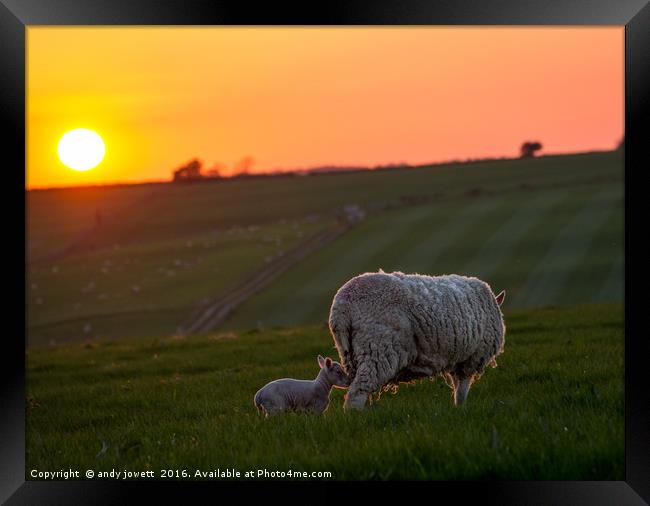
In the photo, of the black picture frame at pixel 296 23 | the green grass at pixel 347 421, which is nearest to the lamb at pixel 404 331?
the green grass at pixel 347 421

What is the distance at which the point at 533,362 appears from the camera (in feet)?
37.0

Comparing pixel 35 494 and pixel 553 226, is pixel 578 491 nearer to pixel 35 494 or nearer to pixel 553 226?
pixel 35 494

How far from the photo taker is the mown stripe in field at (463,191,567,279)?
33.9 meters

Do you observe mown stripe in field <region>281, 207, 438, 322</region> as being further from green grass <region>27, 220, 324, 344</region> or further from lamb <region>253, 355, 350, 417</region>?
lamb <region>253, 355, 350, 417</region>

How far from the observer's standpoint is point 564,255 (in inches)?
1380

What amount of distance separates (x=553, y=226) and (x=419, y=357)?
32.9m

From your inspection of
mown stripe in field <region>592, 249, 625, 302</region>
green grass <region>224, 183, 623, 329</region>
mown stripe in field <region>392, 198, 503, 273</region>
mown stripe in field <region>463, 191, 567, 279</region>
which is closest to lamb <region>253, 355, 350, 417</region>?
green grass <region>224, 183, 623, 329</region>

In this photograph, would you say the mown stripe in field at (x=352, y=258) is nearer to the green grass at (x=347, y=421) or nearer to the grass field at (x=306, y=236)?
the grass field at (x=306, y=236)

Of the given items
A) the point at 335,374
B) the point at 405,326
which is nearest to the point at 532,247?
the point at 335,374

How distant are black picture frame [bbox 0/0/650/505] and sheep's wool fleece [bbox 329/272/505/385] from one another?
3087 millimetres

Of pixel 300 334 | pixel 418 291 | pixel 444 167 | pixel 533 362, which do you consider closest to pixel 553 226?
pixel 444 167

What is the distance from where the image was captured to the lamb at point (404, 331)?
8297 mm

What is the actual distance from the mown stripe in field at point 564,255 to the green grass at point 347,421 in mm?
14994

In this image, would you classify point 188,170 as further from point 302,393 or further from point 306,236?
point 302,393
